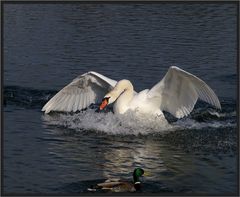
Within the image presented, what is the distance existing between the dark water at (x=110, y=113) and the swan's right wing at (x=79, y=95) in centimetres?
16

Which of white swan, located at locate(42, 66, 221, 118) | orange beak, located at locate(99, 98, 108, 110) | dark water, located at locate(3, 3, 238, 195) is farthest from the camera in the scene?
orange beak, located at locate(99, 98, 108, 110)

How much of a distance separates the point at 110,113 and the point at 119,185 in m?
3.14

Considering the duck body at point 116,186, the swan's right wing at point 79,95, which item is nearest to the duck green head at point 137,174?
the duck body at point 116,186

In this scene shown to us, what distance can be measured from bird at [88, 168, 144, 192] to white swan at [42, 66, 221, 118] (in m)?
2.18

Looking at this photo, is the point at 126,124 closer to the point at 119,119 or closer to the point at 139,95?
the point at 119,119

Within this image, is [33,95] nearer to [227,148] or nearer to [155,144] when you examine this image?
[155,144]

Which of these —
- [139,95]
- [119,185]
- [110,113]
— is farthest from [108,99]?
[119,185]

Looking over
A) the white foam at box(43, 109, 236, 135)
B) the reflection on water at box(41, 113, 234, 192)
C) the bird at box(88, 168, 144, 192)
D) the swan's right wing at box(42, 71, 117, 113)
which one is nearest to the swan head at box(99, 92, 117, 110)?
the white foam at box(43, 109, 236, 135)

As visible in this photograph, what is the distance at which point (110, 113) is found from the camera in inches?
445

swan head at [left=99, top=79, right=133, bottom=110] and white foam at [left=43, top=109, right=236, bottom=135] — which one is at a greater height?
swan head at [left=99, top=79, right=133, bottom=110]

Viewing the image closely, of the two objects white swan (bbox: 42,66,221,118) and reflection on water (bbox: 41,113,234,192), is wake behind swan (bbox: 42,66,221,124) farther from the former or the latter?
reflection on water (bbox: 41,113,234,192)

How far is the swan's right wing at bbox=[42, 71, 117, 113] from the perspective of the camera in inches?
463

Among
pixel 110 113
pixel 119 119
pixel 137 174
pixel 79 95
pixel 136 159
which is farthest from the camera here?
pixel 79 95

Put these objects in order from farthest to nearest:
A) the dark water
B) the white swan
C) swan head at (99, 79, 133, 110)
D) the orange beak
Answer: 1. swan head at (99, 79, 133, 110)
2. the orange beak
3. the white swan
4. the dark water
